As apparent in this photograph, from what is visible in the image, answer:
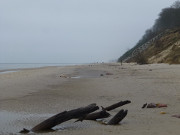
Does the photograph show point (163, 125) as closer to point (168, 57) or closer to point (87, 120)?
point (87, 120)

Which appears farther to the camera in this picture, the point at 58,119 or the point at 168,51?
the point at 168,51

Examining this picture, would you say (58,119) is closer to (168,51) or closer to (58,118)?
(58,118)

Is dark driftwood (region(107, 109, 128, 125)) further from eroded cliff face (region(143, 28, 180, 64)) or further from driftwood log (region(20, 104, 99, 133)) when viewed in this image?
eroded cliff face (region(143, 28, 180, 64))

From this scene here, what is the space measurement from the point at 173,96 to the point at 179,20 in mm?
76295

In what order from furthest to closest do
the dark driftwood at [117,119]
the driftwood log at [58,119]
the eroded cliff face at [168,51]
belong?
1. the eroded cliff face at [168,51]
2. the dark driftwood at [117,119]
3. the driftwood log at [58,119]

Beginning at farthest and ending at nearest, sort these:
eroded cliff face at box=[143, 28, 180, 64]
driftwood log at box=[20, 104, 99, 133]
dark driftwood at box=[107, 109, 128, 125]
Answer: eroded cliff face at box=[143, 28, 180, 64] → dark driftwood at box=[107, 109, 128, 125] → driftwood log at box=[20, 104, 99, 133]

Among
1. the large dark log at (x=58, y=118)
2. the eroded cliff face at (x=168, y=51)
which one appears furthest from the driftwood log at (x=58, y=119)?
the eroded cliff face at (x=168, y=51)

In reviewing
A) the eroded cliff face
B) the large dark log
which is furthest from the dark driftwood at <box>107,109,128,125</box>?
the eroded cliff face

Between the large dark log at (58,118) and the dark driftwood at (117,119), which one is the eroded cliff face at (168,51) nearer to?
the dark driftwood at (117,119)

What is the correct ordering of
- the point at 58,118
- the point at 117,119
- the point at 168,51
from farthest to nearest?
the point at 168,51 → the point at 117,119 → the point at 58,118

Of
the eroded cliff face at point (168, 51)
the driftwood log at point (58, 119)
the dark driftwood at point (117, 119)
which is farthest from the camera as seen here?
the eroded cliff face at point (168, 51)

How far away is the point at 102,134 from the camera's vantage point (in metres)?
4.64

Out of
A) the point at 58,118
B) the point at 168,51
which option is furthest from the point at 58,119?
the point at 168,51

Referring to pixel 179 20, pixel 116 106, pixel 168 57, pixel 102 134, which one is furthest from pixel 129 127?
pixel 179 20
